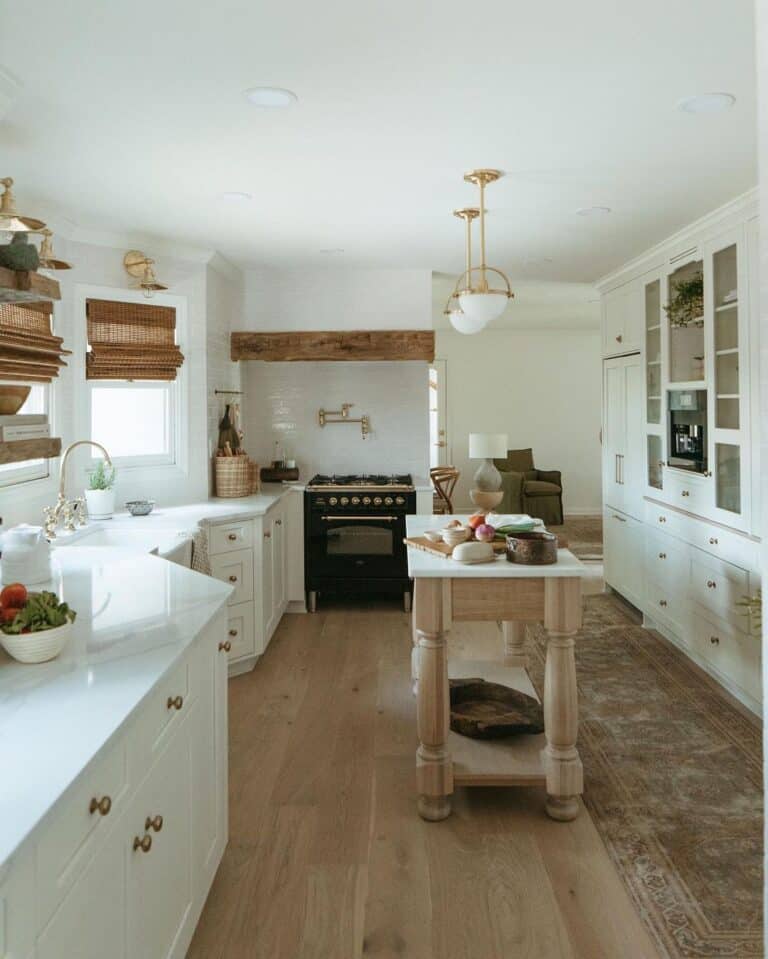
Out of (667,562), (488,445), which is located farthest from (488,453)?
(667,562)

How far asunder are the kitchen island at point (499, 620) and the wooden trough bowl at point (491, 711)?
0.75 ft

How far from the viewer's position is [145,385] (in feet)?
14.9

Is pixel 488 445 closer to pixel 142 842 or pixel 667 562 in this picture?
pixel 667 562

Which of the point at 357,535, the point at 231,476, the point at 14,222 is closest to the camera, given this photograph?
the point at 14,222

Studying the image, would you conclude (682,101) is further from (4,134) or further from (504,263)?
(504,263)

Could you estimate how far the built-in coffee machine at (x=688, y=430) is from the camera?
425 cm

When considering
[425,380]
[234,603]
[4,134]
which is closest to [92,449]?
[234,603]

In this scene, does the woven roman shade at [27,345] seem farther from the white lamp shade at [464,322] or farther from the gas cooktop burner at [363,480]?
the gas cooktop burner at [363,480]

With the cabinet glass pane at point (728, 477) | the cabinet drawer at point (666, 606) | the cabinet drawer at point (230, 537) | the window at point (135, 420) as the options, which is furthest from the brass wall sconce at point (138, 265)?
the cabinet drawer at point (666, 606)

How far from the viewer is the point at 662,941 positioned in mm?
2076

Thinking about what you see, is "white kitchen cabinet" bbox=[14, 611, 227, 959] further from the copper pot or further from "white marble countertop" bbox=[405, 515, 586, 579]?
the copper pot

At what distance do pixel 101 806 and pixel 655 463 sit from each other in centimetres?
435

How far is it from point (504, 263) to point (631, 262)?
2.83 ft

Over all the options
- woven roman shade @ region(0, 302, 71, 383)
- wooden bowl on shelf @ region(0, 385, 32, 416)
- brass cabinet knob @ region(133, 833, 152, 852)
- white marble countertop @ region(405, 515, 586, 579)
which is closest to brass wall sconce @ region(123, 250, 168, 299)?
woven roman shade @ region(0, 302, 71, 383)
